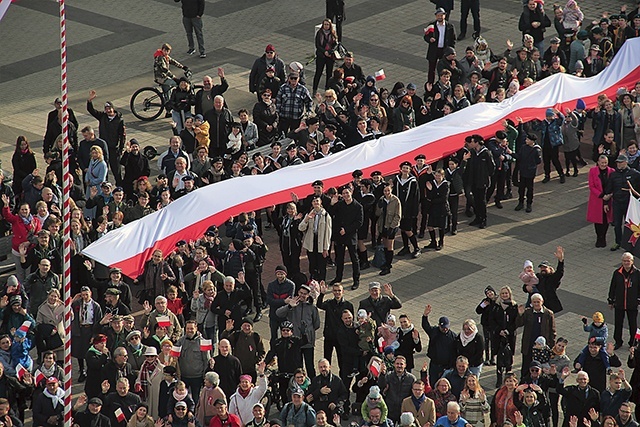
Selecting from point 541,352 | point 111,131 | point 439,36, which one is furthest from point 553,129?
point 541,352

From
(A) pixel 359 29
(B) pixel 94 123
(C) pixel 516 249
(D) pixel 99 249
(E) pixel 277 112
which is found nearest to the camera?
(D) pixel 99 249

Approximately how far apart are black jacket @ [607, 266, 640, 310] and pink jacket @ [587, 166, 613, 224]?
385cm

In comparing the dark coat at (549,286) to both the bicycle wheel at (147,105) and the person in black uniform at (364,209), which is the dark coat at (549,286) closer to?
the person in black uniform at (364,209)

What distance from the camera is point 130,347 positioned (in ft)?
69.5

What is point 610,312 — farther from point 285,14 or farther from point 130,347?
point 285,14

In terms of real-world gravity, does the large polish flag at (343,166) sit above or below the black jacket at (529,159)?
above

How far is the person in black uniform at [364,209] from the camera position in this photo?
26.0 meters

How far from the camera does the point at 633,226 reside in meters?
25.5

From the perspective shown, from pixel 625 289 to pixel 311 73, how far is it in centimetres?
1453

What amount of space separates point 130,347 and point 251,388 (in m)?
2.07

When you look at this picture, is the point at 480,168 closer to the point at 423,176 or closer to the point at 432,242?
the point at 423,176

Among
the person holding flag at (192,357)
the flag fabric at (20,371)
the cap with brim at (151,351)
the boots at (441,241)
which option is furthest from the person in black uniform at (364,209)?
the flag fabric at (20,371)

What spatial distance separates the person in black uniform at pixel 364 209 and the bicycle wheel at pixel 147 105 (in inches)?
307

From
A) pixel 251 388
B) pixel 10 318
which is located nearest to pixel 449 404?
pixel 251 388
